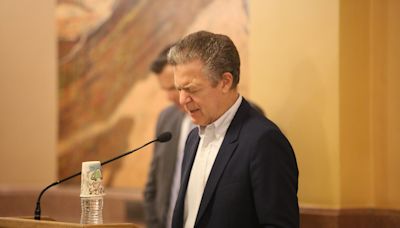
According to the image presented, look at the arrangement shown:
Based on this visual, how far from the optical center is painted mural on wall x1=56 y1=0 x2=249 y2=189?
283 inches

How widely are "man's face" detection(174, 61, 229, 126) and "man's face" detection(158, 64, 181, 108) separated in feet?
6.43

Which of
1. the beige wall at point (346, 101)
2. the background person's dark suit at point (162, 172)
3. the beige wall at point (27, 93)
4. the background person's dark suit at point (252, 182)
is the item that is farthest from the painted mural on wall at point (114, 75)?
the background person's dark suit at point (252, 182)

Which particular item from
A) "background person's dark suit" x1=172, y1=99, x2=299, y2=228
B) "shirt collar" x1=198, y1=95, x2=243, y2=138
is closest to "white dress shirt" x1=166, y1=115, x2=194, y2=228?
"shirt collar" x1=198, y1=95, x2=243, y2=138

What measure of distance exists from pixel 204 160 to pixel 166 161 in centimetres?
197

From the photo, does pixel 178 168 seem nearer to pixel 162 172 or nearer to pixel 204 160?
pixel 162 172

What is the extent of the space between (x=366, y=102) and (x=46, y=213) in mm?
3908

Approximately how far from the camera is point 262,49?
500 cm

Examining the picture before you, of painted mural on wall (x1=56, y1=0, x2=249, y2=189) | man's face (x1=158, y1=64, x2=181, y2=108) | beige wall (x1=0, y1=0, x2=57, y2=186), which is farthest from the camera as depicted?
beige wall (x1=0, y1=0, x2=57, y2=186)

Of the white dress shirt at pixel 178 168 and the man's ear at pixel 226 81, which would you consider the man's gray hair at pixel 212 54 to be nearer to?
the man's ear at pixel 226 81

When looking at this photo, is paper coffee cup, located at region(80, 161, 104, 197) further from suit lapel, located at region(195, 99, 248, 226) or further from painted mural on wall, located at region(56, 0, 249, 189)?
painted mural on wall, located at region(56, 0, 249, 189)

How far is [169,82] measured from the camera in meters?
5.88

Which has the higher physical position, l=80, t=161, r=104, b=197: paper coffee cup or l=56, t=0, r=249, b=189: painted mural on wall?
l=56, t=0, r=249, b=189: painted mural on wall

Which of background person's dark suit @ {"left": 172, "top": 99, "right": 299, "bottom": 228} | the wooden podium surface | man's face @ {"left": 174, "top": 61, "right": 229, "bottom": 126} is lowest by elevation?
the wooden podium surface

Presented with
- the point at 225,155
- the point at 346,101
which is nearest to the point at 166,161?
the point at 346,101
